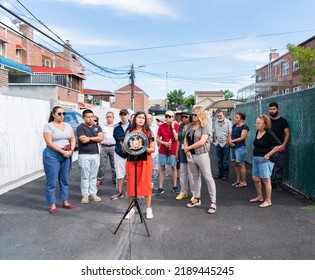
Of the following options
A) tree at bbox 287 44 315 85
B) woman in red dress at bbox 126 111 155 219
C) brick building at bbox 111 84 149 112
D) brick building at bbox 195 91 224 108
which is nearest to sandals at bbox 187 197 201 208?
woman in red dress at bbox 126 111 155 219

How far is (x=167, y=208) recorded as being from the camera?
229 inches

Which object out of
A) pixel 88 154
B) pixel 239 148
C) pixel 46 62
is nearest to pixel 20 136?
pixel 88 154

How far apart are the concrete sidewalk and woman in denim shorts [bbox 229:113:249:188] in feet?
3.94

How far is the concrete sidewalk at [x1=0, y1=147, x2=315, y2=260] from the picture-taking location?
12.6 ft

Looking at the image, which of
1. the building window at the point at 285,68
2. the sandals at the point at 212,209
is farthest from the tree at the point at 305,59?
the sandals at the point at 212,209

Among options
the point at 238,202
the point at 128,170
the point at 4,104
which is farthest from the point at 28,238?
the point at 4,104

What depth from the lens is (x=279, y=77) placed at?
122ft

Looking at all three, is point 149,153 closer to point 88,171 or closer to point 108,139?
point 88,171

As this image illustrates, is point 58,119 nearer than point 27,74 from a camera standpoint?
Yes

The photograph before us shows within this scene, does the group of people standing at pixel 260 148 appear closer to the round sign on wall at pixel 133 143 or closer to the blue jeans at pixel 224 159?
the blue jeans at pixel 224 159

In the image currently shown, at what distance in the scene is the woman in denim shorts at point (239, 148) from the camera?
7.70 meters

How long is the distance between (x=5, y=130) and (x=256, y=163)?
5.58 meters
